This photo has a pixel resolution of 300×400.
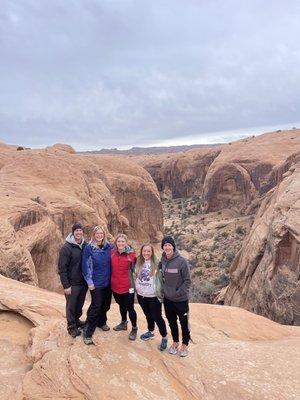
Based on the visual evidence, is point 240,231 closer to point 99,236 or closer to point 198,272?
point 198,272

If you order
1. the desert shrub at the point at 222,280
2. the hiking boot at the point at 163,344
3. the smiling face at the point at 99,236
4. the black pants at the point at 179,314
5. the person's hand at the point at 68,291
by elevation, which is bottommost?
the desert shrub at the point at 222,280

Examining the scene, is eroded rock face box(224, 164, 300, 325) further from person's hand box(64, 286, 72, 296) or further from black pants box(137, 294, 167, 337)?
person's hand box(64, 286, 72, 296)

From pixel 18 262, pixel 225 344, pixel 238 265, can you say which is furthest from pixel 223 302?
pixel 225 344

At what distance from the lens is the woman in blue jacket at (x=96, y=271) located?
6.86 m

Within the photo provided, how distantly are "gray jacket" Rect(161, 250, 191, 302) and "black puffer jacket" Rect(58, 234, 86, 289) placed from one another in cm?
144

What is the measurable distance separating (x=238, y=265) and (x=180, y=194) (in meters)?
47.8

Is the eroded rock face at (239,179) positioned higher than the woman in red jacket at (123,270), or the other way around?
the woman in red jacket at (123,270)

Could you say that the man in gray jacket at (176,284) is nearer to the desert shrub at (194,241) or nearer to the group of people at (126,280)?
the group of people at (126,280)

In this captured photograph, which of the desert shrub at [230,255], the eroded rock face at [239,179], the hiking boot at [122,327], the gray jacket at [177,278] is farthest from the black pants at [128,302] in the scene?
the eroded rock face at [239,179]

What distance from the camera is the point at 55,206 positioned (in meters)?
17.7

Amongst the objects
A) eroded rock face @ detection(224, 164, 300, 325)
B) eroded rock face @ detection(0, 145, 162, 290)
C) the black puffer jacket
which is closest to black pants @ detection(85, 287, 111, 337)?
the black puffer jacket

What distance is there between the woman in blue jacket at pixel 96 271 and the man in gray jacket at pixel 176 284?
0.94 meters

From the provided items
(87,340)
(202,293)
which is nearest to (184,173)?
(202,293)

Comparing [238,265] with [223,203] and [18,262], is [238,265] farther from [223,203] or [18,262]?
[223,203]
